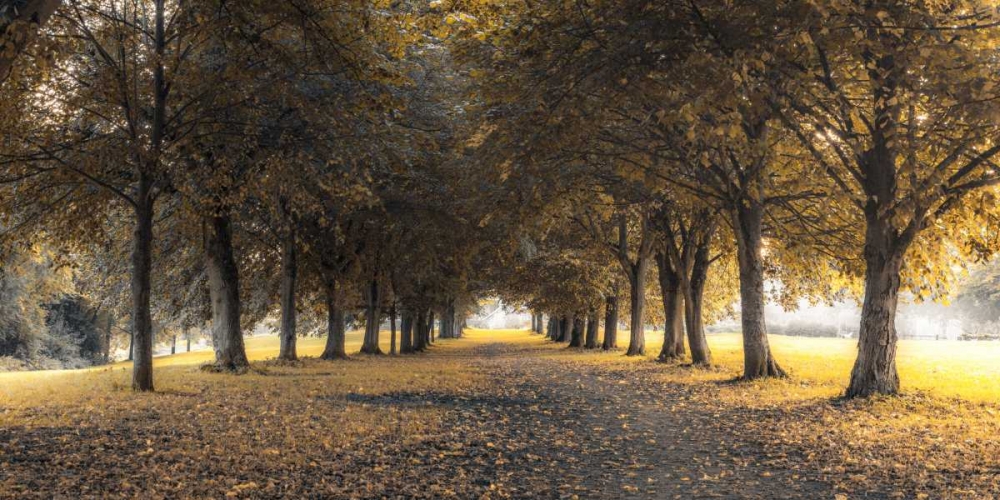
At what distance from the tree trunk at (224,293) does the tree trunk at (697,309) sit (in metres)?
15.5

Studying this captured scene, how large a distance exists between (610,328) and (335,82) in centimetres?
2891

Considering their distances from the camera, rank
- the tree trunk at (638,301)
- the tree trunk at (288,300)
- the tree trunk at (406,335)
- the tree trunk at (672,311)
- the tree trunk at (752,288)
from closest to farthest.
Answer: the tree trunk at (752,288) → the tree trunk at (288,300) → the tree trunk at (672,311) → the tree trunk at (638,301) → the tree trunk at (406,335)

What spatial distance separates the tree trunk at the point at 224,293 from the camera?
20.4 m

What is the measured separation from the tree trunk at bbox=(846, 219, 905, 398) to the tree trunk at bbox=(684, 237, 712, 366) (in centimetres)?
1122

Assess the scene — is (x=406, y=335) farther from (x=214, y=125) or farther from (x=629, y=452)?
(x=629, y=452)

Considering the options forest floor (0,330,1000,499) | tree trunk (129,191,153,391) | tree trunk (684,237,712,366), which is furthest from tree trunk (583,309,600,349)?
tree trunk (129,191,153,391)

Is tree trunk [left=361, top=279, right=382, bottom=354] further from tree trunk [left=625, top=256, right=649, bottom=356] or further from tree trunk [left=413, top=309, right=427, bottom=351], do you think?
tree trunk [left=625, top=256, right=649, bottom=356]

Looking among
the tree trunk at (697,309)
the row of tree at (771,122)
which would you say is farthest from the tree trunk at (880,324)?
the tree trunk at (697,309)

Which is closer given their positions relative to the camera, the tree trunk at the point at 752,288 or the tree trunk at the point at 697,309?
the tree trunk at the point at 752,288

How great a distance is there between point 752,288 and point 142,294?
49.2 ft

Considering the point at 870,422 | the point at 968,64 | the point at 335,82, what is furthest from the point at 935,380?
the point at 335,82

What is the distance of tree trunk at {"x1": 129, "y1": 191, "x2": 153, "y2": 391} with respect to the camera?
15.0m

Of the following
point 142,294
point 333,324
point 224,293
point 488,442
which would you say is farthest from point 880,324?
point 333,324

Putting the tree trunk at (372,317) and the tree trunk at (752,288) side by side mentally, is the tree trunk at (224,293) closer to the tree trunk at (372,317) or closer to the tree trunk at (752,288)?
the tree trunk at (752,288)
